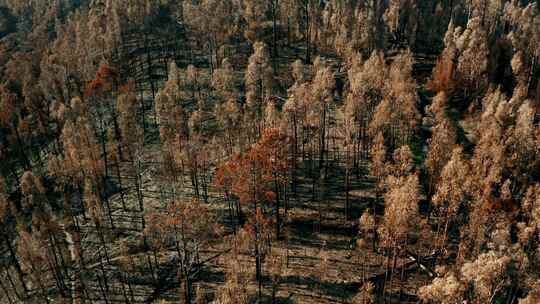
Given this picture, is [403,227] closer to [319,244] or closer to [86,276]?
[319,244]

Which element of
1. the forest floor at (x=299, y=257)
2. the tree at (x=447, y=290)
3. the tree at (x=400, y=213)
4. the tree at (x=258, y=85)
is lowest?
the forest floor at (x=299, y=257)

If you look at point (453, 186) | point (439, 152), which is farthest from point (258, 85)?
point (453, 186)

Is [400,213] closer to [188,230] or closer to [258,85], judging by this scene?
[188,230]

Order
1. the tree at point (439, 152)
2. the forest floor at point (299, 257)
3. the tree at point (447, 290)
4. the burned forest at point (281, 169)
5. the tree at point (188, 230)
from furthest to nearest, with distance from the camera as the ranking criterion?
the tree at point (439, 152), the forest floor at point (299, 257), the burned forest at point (281, 169), the tree at point (188, 230), the tree at point (447, 290)

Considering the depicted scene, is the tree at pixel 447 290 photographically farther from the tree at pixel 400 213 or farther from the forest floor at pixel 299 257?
the forest floor at pixel 299 257

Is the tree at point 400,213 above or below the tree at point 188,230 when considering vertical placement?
above

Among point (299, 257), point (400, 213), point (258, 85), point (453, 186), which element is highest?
point (258, 85)

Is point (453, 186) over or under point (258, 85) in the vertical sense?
under

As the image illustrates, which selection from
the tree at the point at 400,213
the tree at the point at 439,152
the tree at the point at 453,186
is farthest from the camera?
the tree at the point at 439,152

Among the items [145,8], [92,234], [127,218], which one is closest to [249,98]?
[127,218]

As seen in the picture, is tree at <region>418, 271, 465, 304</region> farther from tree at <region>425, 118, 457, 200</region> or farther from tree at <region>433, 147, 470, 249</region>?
tree at <region>425, 118, 457, 200</region>

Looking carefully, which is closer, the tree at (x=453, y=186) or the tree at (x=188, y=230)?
the tree at (x=453, y=186)

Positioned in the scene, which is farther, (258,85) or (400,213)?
(258,85)

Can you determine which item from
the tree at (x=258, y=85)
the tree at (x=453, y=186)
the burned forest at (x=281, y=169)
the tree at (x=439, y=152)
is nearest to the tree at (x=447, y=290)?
the burned forest at (x=281, y=169)
